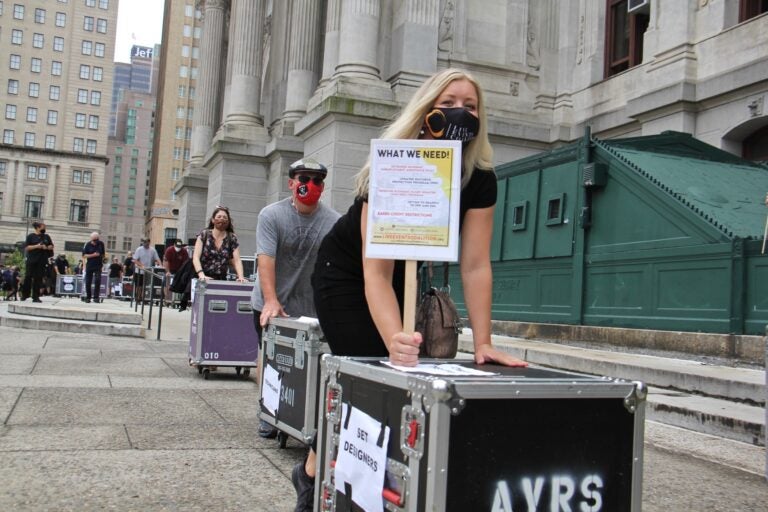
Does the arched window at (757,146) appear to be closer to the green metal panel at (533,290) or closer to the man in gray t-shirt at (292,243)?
the green metal panel at (533,290)

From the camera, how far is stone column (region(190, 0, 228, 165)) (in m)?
34.5

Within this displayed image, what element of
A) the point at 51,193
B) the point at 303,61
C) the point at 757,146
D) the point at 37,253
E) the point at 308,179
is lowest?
the point at 37,253

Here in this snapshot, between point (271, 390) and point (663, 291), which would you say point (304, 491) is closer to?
point (271, 390)

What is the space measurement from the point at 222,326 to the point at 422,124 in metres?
5.67

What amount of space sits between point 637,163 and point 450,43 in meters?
10.5

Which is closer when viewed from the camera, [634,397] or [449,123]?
[634,397]

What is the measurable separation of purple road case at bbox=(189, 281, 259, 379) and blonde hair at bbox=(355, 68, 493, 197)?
209 inches

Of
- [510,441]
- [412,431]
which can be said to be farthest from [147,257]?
[510,441]

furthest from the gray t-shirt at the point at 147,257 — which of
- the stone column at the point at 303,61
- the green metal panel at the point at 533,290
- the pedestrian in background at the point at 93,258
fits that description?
the green metal panel at the point at 533,290

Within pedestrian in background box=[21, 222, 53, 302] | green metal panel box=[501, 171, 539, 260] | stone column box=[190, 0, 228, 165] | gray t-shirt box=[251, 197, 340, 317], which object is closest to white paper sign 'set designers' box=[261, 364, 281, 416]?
gray t-shirt box=[251, 197, 340, 317]

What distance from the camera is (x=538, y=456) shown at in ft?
7.77

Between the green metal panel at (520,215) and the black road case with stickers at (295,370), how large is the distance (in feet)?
28.9

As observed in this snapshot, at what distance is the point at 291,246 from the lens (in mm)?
5426

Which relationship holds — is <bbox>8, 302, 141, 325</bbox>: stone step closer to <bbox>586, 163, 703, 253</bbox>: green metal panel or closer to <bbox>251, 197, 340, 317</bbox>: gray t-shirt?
<bbox>586, 163, 703, 253</bbox>: green metal panel
